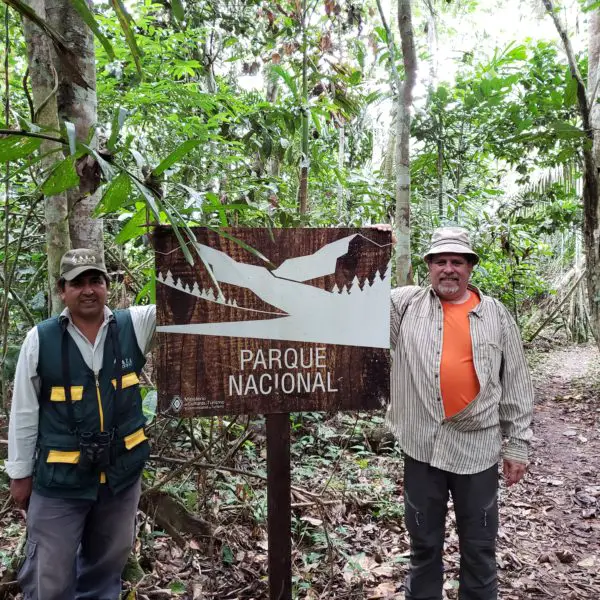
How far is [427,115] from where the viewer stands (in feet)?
21.6

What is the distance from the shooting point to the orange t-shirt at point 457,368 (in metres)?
2.42

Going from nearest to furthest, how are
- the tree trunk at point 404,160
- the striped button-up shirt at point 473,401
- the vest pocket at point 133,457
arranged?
the vest pocket at point 133,457 → the striped button-up shirt at point 473,401 → the tree trunk at point 404,160

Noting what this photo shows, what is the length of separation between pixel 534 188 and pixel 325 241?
313 inches

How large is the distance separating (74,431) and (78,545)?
21.1 inches

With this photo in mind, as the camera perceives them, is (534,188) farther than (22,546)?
Yes

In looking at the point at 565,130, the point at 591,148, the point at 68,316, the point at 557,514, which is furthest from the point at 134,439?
the point at 591,148

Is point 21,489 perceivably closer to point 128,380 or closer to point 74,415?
point 74,415

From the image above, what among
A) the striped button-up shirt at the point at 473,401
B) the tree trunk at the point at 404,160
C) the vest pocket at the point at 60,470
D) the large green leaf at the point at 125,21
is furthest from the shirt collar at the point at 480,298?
the large green leaf at the point at 125,21

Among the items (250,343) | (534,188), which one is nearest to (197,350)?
(250,343)

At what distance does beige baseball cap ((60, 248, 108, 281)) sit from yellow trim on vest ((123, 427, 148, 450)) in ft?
2.42

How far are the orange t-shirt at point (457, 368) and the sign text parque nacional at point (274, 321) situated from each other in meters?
0.44

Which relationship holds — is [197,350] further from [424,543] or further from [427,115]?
[427,115]

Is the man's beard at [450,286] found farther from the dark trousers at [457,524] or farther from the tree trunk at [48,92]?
the tree trunk at [48,92]

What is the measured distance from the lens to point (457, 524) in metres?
2.46
